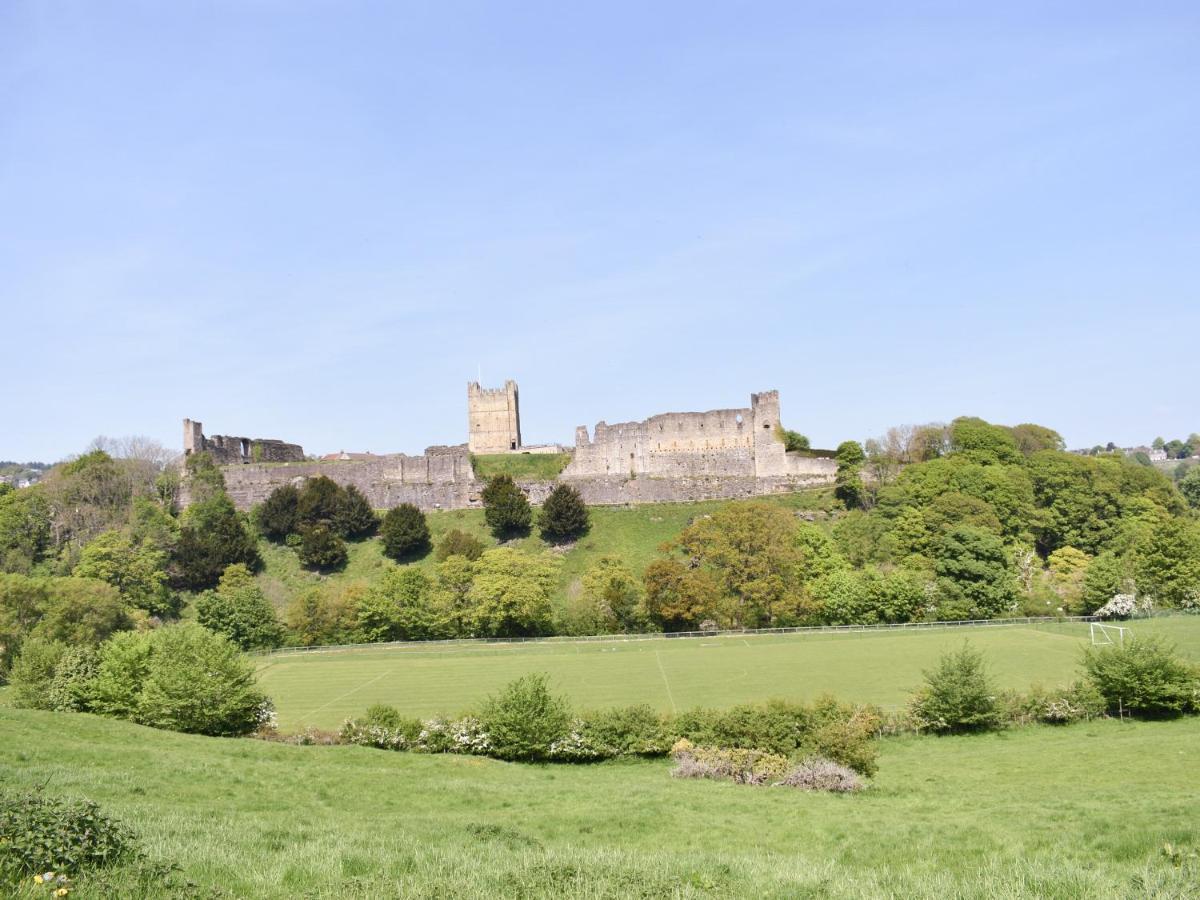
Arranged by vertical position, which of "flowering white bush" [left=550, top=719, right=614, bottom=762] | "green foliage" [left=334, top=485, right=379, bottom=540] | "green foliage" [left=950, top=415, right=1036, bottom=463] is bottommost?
"flowering white bush" [left=550, top=719, right=614, bottom=762]

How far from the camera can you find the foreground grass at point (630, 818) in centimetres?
A: 818

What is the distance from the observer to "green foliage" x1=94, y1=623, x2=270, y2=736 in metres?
27.3

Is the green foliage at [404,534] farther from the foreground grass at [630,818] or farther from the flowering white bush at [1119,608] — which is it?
the flowering white bush at [1119,608]

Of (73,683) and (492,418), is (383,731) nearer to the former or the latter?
(73,683)

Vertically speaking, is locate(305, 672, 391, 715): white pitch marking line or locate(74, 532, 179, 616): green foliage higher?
locate(74, 532, 179, 616): green foliage

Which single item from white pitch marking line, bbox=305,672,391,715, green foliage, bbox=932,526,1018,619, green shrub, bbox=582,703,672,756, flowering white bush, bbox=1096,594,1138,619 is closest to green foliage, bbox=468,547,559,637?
white pitch marking line, bbox=305,672,391,715

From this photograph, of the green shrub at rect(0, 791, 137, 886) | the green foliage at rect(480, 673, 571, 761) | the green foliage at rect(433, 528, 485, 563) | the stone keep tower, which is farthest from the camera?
the stone keep tower

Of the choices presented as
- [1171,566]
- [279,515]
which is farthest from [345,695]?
[1171,566]

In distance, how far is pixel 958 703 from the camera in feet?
88.1

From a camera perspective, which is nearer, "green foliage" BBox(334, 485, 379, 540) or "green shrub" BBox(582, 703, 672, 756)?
"green shrub" BBox(582, 703, 672, 756)

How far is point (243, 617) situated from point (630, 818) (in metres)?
38.8

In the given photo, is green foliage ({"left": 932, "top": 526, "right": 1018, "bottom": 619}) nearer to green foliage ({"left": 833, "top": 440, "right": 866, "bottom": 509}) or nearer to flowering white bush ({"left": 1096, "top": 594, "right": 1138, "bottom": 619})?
flowering white bush ({"left": 1096, "top": 594, "right": 1138, "bottom": 619})

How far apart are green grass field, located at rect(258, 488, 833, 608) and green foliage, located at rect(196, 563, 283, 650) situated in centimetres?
578

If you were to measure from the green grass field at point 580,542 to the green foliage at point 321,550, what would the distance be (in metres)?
0.70
